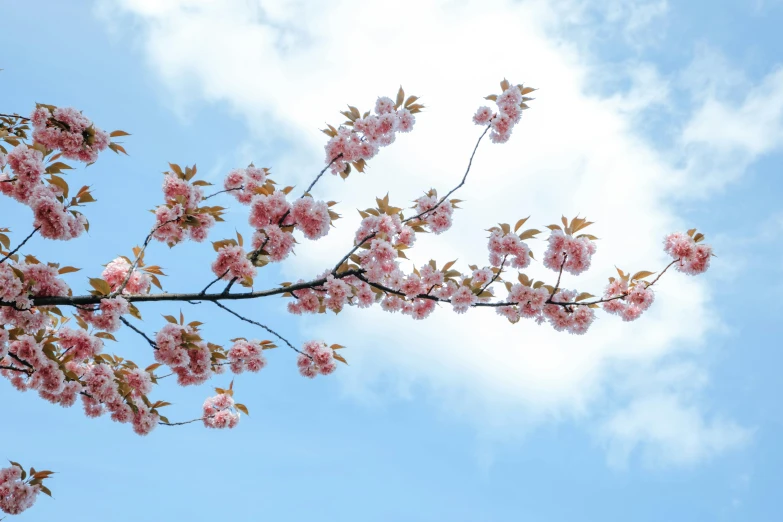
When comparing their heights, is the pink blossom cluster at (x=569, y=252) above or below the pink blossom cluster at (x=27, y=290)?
above

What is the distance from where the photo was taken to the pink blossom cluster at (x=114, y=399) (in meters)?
5.06

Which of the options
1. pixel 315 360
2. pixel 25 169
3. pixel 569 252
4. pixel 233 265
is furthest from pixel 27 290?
pixel 569 252

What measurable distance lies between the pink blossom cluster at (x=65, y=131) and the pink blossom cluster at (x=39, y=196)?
15 cm

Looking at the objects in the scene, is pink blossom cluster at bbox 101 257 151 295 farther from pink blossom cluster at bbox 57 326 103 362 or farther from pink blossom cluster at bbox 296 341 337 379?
pink blossom cluster at bbox 296 341 337 379

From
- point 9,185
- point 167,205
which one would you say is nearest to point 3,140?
point 9,185

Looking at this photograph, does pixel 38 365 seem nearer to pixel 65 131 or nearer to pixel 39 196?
pixel 39 196

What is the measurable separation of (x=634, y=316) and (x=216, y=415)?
461 centimetres

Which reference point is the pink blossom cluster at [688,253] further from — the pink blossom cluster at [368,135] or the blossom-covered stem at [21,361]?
the blossom-covered stem at [21,361]

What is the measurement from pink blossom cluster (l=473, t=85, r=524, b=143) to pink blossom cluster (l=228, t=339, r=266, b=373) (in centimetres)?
338

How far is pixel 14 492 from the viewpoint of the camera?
211 inches

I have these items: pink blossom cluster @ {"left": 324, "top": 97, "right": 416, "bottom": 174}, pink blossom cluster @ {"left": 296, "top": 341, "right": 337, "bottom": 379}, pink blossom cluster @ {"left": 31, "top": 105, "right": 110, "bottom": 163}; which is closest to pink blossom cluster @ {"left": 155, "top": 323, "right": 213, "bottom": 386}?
pink blossom cluster @ {"left": 296, "top": 341, "right": 337, "bottom": 379}

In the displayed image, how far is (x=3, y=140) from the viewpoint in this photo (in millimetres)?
4891

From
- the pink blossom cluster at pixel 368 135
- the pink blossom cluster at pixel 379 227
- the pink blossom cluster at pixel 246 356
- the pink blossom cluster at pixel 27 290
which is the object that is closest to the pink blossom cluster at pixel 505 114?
the pink blossom cluster at pixel 368 135

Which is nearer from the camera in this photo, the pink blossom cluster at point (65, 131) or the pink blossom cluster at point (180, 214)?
the pink blossom cluster at point (65, 131)
